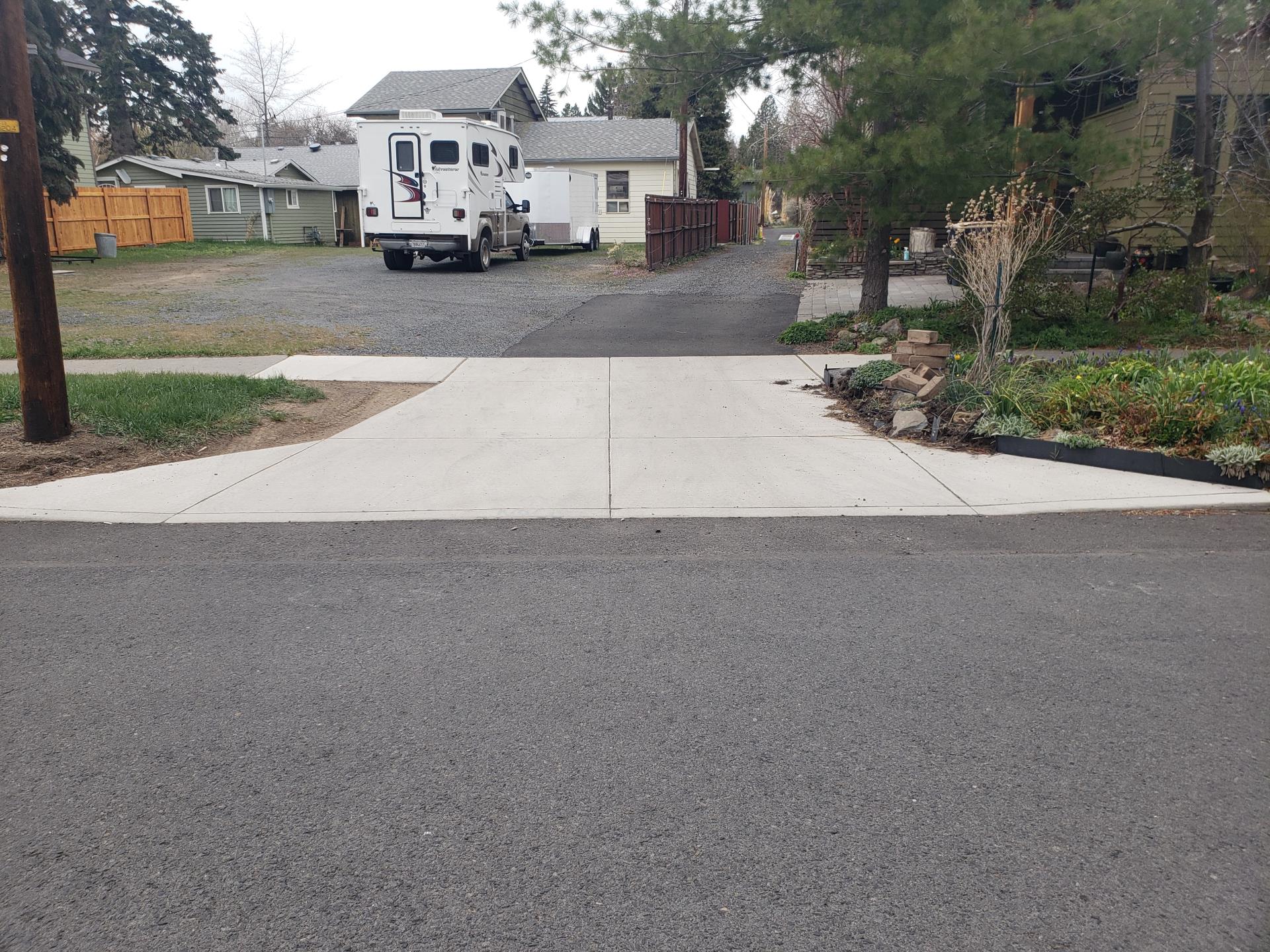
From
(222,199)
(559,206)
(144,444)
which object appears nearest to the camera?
(144,444)

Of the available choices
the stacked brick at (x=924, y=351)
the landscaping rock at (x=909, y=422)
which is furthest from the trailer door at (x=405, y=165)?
the landscaping rock at (x=909, y=422)

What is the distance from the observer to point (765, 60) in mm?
13086

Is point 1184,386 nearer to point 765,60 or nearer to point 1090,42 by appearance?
point 1090,42

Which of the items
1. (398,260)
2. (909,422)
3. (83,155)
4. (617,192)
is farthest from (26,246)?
(617,192)

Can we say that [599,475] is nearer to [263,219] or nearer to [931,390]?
[931,390]

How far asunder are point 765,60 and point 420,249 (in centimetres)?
1232

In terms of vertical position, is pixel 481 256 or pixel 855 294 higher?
pixel 481 256

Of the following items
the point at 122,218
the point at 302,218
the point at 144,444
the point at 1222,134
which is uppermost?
the point at 1222,134

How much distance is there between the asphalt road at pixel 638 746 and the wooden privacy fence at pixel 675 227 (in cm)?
1952

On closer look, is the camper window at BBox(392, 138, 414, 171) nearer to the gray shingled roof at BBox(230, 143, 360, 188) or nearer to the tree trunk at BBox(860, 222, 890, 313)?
the tree trunk at BBox(860, 222, 890, 313)

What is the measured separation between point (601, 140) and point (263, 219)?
45.0 ft

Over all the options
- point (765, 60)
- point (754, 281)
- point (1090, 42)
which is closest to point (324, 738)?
point (1090, 42)

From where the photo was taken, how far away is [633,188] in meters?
39.4

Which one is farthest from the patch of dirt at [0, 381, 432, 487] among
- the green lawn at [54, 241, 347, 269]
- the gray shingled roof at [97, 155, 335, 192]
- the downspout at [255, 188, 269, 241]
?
the downspout at [255, 188, 269, 241]
